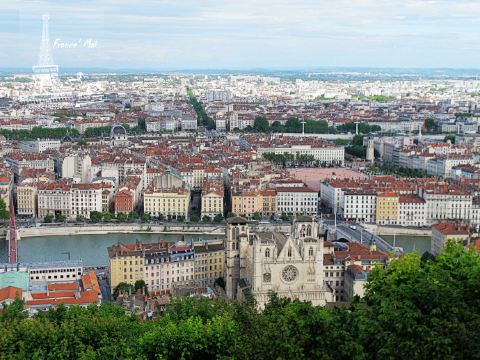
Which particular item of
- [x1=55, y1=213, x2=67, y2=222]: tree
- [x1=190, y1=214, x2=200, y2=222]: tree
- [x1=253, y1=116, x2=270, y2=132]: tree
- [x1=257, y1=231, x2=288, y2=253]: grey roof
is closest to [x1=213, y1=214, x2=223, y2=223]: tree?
[x1=190, y1=214, x2=200, y2=222]: tree

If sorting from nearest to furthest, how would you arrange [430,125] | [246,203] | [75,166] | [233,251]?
1. [233,251]
2. [246,203]
3. [75,166]
4. [430,125]

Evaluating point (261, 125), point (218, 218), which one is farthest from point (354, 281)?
point (261, 125)

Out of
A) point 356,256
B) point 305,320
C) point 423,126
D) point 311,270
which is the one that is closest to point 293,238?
point 311,270

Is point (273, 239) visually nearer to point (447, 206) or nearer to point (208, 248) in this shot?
point (208, 248)

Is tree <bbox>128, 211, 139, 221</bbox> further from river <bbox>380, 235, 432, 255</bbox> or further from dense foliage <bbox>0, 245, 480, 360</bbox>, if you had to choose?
dense foliage <bbox>0, 245, 480, 360</bbox>

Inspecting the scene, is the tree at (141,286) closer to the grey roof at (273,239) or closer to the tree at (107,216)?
the grey roof at (273,239)

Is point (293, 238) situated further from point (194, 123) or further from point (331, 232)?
point (194, 123)

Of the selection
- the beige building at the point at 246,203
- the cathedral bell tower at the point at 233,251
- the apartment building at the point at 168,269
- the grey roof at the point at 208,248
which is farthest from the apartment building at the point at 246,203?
the cathedral bell tower at the point at 233,251
